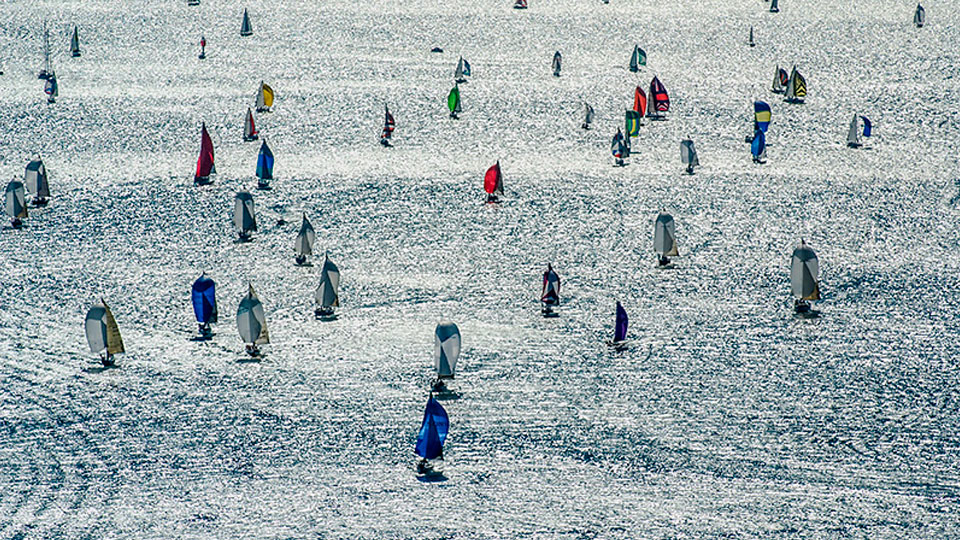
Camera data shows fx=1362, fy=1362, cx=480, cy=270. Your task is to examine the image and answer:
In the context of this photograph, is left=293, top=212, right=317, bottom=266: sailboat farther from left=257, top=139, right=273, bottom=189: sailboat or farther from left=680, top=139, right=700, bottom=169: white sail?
left=680, top=139, right=700, bottom=169: white sail

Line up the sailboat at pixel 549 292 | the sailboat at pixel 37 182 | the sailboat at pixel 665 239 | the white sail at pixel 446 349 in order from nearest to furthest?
1. the white sail at pixel 446 349
2. the sailboat at pixel 549 292
3. the sailboat at pixel 665 239
4. the sailboat at pixel 37 182

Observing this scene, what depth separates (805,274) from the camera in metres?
39.2

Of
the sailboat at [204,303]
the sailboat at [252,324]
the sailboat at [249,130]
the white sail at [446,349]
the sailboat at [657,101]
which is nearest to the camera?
the white sail at [446,349]

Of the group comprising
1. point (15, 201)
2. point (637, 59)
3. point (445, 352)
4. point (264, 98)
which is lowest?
point (445, 352)

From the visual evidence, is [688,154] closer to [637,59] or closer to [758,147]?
[758,147]

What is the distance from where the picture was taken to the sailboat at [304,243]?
4297cm

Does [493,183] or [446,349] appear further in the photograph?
[493,183]

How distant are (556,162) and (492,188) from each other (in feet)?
16.8

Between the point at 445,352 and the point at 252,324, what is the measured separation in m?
5.50

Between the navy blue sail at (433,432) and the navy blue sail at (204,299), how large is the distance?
985 centimetres

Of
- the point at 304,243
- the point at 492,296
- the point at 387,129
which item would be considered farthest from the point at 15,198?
the point at 492,296

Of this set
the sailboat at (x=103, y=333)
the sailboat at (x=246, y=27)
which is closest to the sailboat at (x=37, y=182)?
the sailboat at (x=103, y=333)

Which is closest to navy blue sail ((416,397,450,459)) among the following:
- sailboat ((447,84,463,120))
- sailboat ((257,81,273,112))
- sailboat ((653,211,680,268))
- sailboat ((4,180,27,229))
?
sailboat ((653,211,680,268))

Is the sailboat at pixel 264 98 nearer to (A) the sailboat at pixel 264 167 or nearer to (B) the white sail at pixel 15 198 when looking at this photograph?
(A) the sailboat at pixel 264 167
